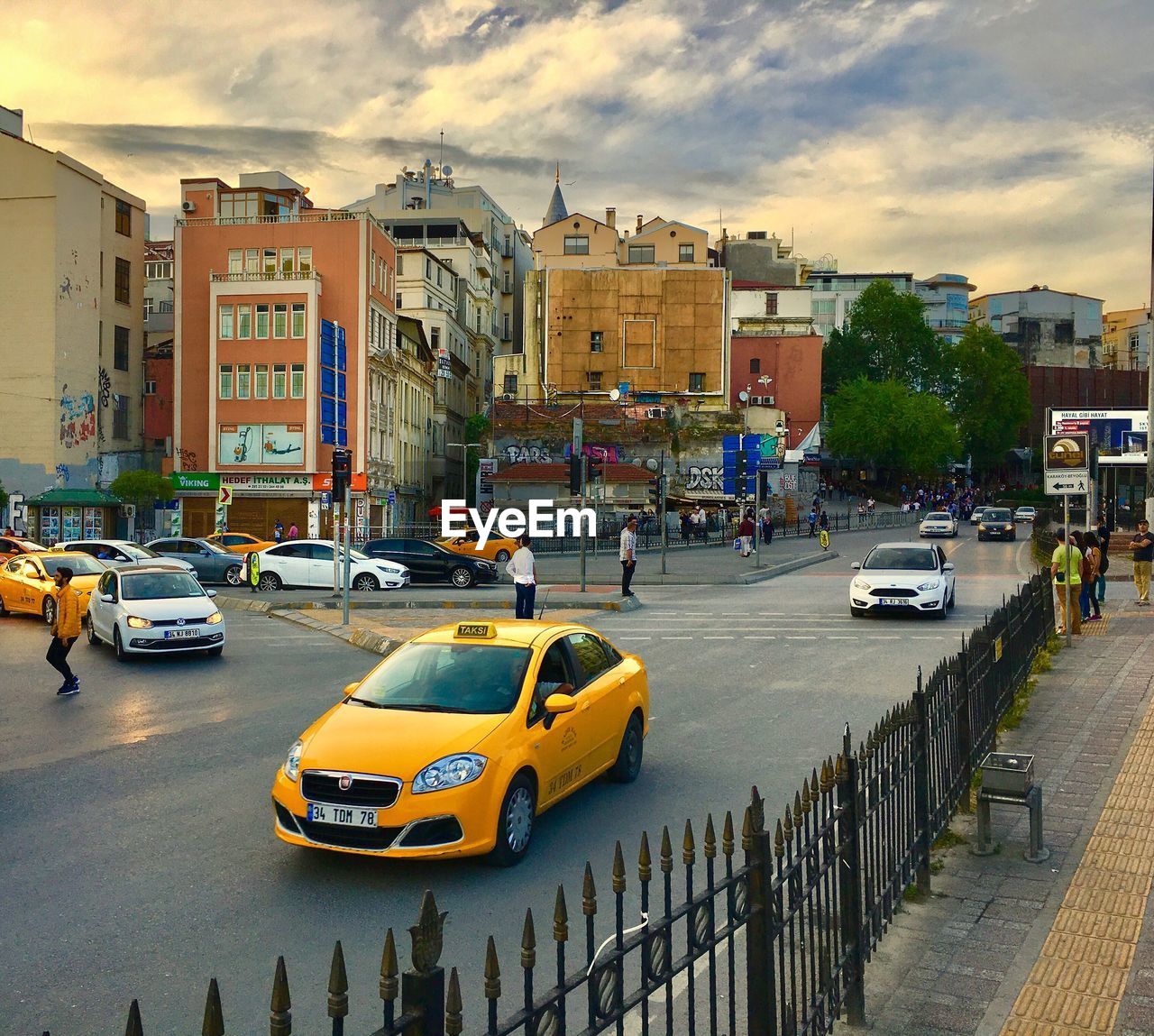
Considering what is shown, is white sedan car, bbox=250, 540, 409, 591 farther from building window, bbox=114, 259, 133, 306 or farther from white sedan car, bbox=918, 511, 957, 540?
white sedan car, bbox=918, 511, 957, 540

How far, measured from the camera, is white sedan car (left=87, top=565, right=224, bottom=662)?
58.7ft

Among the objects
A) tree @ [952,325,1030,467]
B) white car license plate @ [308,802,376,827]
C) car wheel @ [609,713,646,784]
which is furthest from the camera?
tree @ [952,325,1030,467]

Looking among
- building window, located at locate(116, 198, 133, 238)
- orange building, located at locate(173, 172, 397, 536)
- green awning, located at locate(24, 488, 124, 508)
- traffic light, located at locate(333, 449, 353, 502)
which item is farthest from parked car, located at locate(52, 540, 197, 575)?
building window, located at locate(116, 198, 133, 238)

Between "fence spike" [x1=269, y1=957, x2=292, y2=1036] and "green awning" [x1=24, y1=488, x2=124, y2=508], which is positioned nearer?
"fence spike" [x1=269, y1=957, x2=292, y2=1036]

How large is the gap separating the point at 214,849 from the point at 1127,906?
5.93 meters

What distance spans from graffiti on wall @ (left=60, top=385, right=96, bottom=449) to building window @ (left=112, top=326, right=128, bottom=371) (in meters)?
3.20

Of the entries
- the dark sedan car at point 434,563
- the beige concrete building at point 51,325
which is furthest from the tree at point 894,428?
the dark sedan car at point 434,563

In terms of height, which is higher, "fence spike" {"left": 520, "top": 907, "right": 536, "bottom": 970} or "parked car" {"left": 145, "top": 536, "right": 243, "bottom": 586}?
"fence spike" {"left": 520, "top": 907, "right": 536, "bottom": 970}

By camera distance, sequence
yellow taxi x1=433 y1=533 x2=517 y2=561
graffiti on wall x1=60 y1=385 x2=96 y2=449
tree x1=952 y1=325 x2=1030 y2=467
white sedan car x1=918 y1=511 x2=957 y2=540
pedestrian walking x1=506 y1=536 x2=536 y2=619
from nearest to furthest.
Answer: pedestrian walking x1=506 y1=536 x2=536 y2=619 → yellow taxi x1=433 y1=533 x2=517 y2=561 → graffiti on wall x1=60 y1=385 x2=96 y2=449 → white sedan car x1=918 y1=511 x2=957 y2=540 → tree x1=952 y1=325 x2=1030 y2=467

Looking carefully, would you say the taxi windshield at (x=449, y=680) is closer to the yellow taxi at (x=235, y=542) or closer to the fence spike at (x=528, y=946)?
the fence spike at (x=528, y=946)

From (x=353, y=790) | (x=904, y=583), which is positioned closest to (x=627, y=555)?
(x=904, y=583)

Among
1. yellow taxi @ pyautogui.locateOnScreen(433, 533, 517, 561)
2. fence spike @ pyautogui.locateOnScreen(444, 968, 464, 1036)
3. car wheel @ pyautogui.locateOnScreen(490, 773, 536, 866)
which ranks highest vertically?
fence spike @ pyautogui.locateOnScreen(444, 968, 464, 1036)

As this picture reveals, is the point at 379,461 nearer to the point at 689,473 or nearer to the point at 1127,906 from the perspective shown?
the point at 689,473

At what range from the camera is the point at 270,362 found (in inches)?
2180
